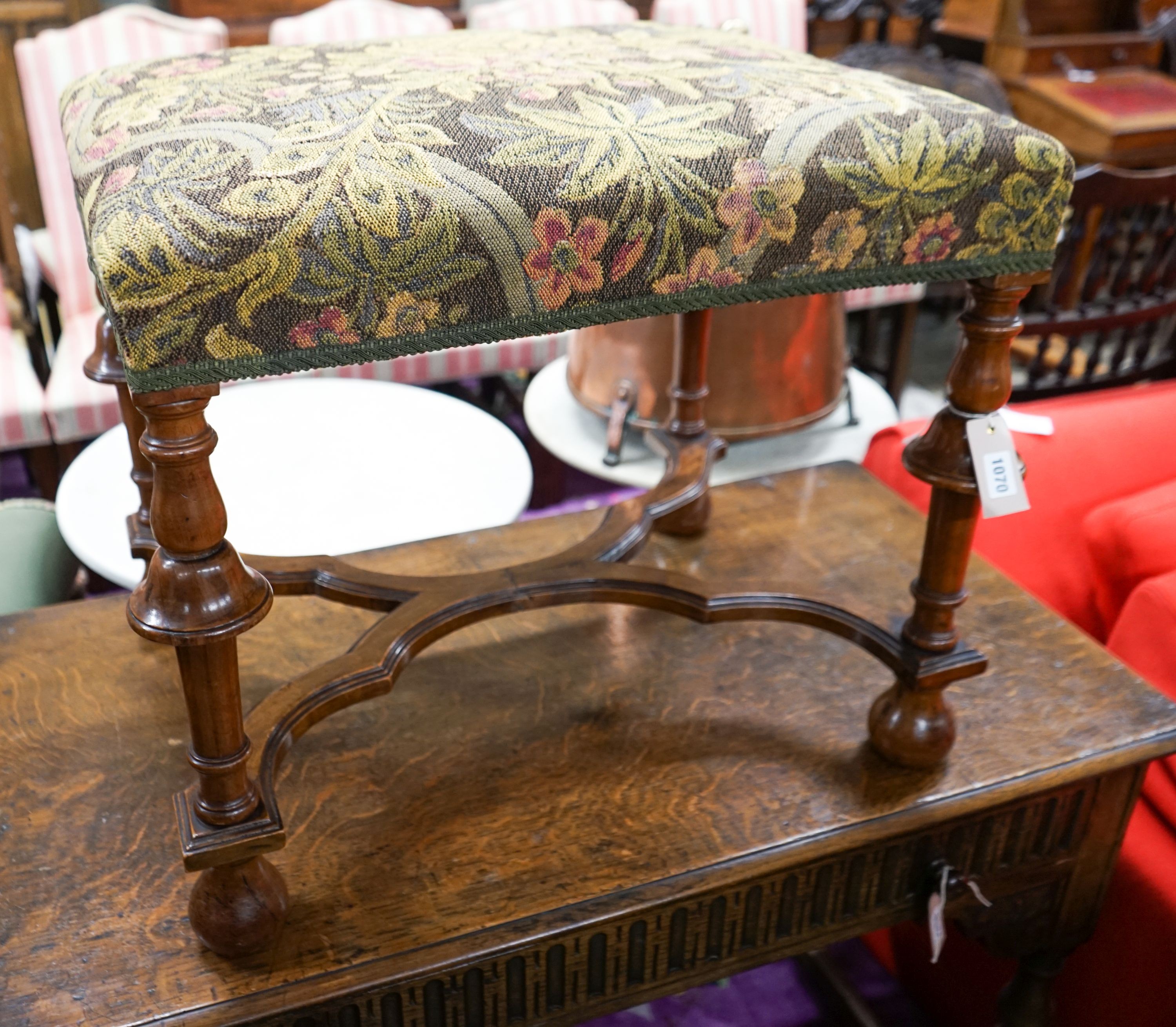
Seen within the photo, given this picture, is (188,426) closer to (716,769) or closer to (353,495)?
(716,769)

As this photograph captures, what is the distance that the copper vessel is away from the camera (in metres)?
1.33

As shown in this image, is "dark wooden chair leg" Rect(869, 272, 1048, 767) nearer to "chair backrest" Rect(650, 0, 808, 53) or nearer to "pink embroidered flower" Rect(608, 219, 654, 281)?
"pink embroidered flower" Rect(608, 219, 654, 281)

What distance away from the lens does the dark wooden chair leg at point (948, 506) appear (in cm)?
64

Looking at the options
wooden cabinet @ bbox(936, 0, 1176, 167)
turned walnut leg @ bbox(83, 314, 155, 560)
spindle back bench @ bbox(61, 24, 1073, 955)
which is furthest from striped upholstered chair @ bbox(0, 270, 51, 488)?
wooden cabinet @ bbox(936, 0, 1176, 167)

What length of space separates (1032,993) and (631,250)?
0.69 metres

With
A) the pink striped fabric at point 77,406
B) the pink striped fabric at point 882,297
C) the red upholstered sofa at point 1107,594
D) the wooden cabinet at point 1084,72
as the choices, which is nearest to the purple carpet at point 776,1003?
the red upholstered sofa at point 1107,594

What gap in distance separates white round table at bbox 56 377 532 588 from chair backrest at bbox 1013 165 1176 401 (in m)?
0.90

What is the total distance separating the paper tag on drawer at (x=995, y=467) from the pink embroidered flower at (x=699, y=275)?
20 centimetres

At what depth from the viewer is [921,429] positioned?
3.86ft

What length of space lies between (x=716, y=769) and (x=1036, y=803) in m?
0.23

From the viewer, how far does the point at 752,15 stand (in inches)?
87.3

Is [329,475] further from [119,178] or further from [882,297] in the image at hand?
[882,297]

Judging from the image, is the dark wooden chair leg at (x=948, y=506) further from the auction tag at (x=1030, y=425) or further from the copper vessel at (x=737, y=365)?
the copper vessel at (x=737, y=365)

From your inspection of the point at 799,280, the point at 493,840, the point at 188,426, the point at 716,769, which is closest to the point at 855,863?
the point at 716,769
